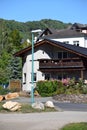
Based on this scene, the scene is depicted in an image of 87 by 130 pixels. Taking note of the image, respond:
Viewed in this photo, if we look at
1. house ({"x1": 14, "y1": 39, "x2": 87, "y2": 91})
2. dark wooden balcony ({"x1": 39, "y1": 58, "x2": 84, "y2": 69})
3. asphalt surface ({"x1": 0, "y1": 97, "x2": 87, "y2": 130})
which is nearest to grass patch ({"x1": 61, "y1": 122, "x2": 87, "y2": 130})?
asphalt surface ({"x1": 0, "y1": 97, "x2": 87, "y2": 130})

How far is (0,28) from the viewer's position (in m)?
84.1

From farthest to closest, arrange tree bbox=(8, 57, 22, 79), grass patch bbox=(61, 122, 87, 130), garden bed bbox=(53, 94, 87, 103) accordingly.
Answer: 1. tree bbox=(8, 57, 22, 79)
2. garden bed bbox=(53, 94, 87, 103)
3. grass patch bbox=(61, 122, 87, 130)

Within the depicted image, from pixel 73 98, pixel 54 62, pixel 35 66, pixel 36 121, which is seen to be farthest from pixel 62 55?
pixel 36 121

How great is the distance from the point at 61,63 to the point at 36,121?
2780 cm

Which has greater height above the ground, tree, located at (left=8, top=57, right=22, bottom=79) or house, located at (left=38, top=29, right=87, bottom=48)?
house, located at (left=38, top=29, right=87, bottom=48)

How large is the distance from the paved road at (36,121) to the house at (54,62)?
77.5 feet

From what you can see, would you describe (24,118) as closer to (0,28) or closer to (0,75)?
(0,75)

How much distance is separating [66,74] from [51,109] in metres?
23.2

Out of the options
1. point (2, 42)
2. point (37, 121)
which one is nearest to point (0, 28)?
point (2, 42)

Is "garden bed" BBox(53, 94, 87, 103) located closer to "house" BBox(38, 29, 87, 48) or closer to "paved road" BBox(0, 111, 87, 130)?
"paved road" BBox(0, 111, 87, 130)

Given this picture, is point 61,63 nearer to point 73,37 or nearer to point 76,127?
point 76,127

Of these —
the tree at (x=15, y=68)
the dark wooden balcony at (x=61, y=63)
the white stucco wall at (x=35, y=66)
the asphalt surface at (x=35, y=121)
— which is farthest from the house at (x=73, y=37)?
the asphalt surface at (x=35, y=121)

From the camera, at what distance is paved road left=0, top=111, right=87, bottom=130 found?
682 inches

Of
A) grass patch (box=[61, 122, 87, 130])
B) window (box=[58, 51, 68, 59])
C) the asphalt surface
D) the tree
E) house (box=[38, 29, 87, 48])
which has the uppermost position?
house (box=[38, 29, 87, 48])
